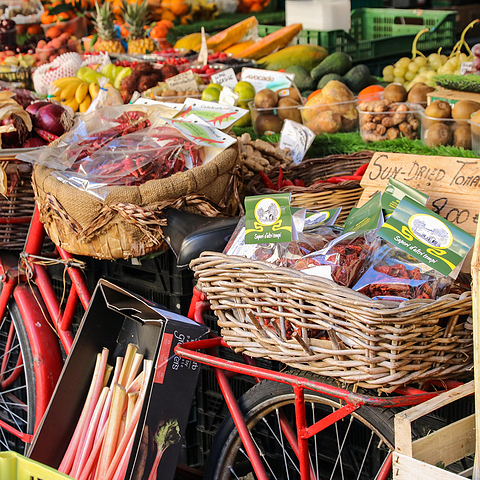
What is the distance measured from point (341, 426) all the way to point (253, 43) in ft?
12.6

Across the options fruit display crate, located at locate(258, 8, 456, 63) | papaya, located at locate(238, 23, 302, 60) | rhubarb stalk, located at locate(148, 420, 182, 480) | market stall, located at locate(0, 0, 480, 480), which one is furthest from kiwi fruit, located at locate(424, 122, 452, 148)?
papaya, located at locate(238, 23, 302, 60)

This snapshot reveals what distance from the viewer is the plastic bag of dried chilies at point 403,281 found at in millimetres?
1139

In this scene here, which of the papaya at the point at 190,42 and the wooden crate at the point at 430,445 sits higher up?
the papaya at the point at 190,42

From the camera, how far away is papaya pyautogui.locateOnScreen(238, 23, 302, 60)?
4.44 m

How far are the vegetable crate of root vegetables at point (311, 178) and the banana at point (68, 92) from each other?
6.27 ft

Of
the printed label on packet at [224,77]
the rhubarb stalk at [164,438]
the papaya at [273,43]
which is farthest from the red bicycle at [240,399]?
the papaya at [273,43]

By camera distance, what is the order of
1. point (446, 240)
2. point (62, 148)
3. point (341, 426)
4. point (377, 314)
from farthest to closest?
point (62, 148) → point (341, 426) → point (446, 240) → point (377, 314)

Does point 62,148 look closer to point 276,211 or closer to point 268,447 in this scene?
point 276,211

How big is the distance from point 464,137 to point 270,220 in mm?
1291

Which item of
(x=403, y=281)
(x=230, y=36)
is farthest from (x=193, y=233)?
(x=230, y=36)

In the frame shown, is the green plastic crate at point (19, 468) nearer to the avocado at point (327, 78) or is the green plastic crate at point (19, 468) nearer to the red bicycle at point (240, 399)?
the red bicycle at point (240, 399)

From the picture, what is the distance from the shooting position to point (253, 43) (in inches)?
192

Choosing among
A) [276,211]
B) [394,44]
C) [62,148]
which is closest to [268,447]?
[276,211]

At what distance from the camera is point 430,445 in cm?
103
